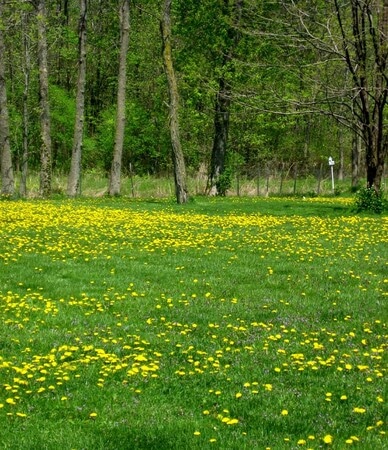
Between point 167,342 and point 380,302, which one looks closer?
point 167,342

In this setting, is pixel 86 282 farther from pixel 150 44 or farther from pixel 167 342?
pixel 150 44

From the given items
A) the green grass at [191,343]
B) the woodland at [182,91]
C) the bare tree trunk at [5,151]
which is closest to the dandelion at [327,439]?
the green grass at [191,343]

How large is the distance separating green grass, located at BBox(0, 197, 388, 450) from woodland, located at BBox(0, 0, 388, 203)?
12694mm

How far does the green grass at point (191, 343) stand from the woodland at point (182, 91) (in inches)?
500

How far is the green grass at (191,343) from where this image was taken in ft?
18.9

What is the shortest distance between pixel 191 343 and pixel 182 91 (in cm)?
3854

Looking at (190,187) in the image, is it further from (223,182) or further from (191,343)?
(191,343)

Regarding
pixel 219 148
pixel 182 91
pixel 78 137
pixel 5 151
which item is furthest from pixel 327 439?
pixel 182 91

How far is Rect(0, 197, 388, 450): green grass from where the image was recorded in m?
5.77

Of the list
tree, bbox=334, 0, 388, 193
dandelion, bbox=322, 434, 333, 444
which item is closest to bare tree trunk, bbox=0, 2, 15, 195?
tree, bbox=334, 0, 388, 193

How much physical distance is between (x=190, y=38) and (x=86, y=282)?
32471 millimetres

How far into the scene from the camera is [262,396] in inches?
257

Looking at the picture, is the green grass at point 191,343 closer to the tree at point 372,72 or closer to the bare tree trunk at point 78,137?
the tree at point 372,72

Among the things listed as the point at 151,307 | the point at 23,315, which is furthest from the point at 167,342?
the point at 23,315
